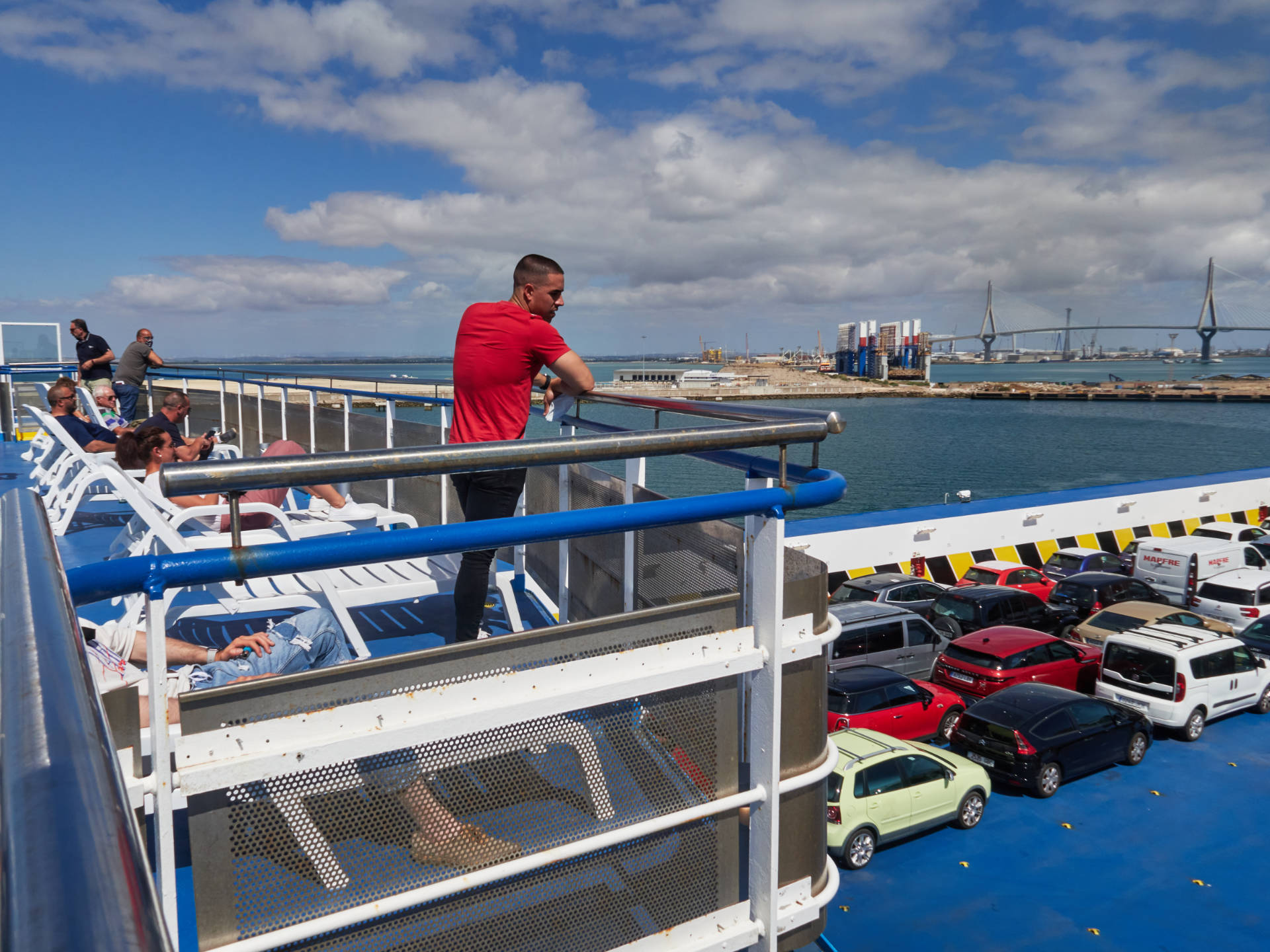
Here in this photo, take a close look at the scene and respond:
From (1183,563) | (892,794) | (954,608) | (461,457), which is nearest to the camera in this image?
(461,457)

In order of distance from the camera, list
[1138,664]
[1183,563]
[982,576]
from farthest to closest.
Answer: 1. [982,576]
2. [1183,563]
3. [1138,664]

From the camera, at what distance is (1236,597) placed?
15688mm

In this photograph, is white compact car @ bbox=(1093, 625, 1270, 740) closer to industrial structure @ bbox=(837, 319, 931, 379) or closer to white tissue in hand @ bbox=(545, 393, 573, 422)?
white tissue in hand @ bbox=(545, 393, 573, 422)

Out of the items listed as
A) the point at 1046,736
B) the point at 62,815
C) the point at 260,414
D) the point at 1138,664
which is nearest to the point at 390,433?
the point at 260,414

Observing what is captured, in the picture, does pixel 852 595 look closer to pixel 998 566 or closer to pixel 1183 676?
pixel 998 566

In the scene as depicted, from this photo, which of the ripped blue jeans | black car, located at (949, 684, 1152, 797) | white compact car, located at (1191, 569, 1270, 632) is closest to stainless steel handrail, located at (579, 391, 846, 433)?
the ripped blue jeans

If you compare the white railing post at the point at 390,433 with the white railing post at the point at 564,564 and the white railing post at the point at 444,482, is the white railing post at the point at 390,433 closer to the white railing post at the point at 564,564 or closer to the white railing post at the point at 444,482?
the white railing post at the point at 444,482

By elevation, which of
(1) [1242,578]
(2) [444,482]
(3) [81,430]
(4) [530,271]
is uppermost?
(4) [530,271]

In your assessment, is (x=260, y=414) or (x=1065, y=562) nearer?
(x=260, y=414)

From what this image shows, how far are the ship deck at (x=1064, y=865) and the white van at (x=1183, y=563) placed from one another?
8868mm

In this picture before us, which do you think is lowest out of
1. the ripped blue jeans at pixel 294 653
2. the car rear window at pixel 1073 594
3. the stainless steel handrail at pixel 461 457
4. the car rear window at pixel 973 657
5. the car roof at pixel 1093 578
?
the car rear window at pixel 1073 594

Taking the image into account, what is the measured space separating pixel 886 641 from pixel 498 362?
36.4 feet

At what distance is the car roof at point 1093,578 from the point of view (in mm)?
17250

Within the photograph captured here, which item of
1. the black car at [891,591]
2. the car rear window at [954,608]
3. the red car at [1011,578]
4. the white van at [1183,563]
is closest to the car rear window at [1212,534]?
the white van at [1183,563]
